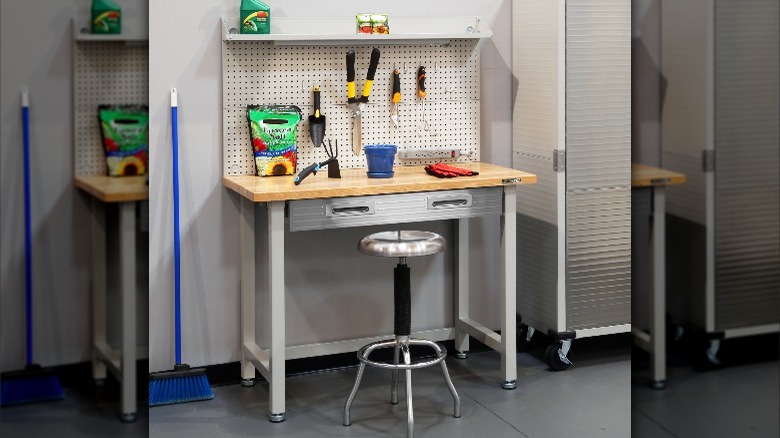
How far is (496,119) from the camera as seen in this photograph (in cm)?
464

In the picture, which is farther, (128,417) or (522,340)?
(522,340)

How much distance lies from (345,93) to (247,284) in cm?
97

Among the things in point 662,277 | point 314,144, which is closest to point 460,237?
point 314,144

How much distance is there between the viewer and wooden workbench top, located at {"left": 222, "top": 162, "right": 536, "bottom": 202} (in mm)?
3631

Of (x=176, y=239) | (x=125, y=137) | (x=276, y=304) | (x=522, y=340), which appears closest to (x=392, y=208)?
(x=276, y=304)

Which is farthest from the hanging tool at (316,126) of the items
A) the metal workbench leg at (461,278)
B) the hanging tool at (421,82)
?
the metal workbench leg at (461,278)

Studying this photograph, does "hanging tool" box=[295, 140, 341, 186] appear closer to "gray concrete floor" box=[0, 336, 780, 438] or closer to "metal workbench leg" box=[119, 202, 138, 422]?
"gray concrete floor" box=[0, 336, 780, 438]

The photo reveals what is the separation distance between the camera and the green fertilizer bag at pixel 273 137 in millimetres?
3984

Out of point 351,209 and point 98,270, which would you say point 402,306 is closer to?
point 351,209

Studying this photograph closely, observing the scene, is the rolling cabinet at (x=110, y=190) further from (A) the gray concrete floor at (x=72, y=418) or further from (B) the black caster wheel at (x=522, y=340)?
(B) the black caster wheel at (x=522, y=340)

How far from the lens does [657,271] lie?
1.93 ft

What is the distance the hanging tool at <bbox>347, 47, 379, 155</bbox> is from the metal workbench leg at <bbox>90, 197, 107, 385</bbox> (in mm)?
3625

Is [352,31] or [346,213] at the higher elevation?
[352,31]

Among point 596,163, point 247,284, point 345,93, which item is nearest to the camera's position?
point 247,284
